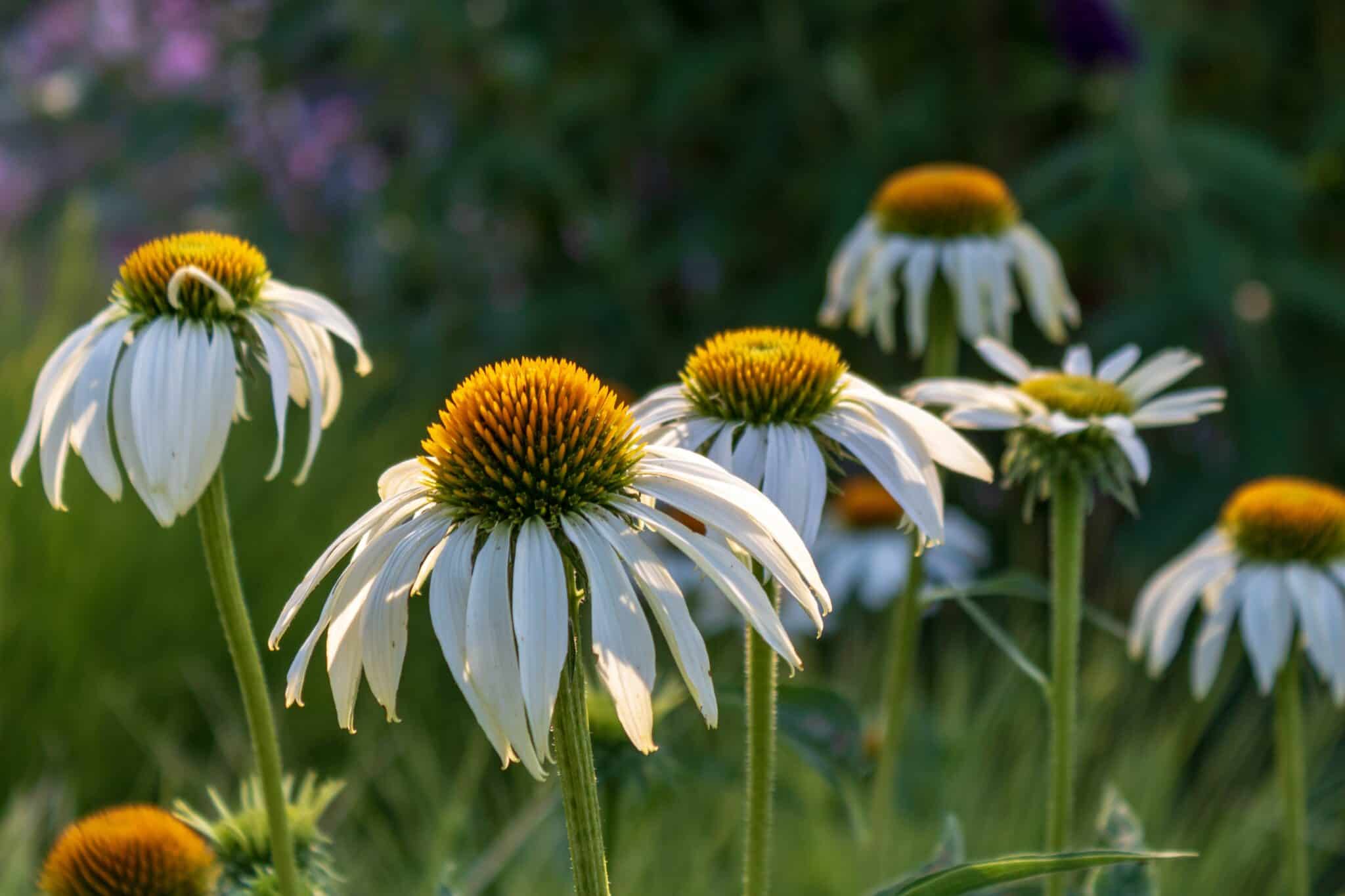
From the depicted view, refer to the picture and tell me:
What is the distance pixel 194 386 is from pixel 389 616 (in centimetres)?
25

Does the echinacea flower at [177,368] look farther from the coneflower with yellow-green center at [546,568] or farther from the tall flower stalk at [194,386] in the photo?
the coneflower with yellow-green center at [546,568]

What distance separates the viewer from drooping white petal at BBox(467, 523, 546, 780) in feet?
2.21

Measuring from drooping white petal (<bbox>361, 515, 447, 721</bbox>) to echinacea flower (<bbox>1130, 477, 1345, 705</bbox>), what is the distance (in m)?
0.84

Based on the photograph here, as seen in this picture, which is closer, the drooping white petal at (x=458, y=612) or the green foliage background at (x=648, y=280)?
the drooping white petal at (x=458, y=612)

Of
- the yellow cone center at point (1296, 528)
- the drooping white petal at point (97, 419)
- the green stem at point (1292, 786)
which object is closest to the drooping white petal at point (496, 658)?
the drooping white petal at point (97, 419)

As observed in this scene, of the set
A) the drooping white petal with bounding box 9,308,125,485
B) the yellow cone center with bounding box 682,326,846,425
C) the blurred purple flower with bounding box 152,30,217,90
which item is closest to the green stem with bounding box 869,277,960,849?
the yellow cone center with bounding box 682,326,846,425

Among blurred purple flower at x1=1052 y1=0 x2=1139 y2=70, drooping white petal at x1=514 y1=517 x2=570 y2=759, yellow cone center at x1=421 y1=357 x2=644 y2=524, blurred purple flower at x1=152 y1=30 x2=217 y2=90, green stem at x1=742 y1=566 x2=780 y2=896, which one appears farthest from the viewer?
blurred purple flower at x1=152 y1=30 x2=217 y2=90

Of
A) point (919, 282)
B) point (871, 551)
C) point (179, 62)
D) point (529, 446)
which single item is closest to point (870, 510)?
point (871, 551)

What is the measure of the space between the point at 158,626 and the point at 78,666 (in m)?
0.20

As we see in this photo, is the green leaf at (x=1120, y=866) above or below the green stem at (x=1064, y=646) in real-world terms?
below

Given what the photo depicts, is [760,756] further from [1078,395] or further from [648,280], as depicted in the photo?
[648,280]

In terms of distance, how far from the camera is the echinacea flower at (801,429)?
2.99 ft

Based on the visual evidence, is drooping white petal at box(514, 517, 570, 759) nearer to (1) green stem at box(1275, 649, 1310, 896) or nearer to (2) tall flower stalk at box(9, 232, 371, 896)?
(2) tall flower stalk at box(9, 232, 371, 896)

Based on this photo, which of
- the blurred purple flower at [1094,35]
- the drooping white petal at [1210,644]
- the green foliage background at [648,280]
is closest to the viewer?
the drooping white petal at [1210,644]
